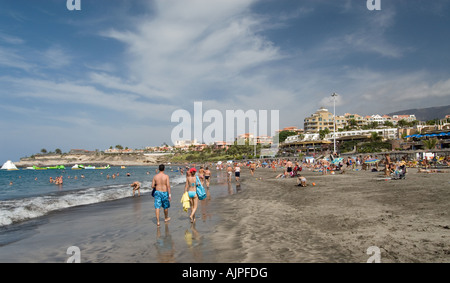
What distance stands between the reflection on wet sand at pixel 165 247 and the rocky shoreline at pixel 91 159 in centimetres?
15250

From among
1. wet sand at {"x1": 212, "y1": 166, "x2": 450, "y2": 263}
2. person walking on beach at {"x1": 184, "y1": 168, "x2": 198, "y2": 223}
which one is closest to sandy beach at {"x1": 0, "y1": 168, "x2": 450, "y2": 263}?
wet sand at {"x1": 212, "y1": 166, "x2": 450, "y2": 263}

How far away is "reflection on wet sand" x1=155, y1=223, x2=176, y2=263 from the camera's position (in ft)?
16.3

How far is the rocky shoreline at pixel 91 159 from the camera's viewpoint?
163375 millimetres

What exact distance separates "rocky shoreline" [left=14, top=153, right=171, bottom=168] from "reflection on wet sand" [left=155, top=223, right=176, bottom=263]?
152496 millimetres

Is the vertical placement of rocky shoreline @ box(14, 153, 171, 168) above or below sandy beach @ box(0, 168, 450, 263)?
below

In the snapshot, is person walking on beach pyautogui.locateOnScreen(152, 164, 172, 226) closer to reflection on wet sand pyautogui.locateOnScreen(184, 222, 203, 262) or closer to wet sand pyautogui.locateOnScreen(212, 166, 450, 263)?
reflection on wet sand pyautogui.locateOnScreen(184, 222, 203, 262)

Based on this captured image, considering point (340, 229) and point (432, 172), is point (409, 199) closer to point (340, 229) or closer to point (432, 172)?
point (340, 229)

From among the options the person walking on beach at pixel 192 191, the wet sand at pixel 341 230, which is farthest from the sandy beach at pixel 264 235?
the person walking on beach at pixel 192 191

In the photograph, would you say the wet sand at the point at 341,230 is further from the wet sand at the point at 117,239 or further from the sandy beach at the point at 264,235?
the wet sand at the point at 117,239

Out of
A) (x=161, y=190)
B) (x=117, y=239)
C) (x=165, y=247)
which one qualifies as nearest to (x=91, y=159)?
(x=161, y=190)

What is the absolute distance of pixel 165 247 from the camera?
5.69 m

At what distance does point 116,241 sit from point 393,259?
5.75 meters
